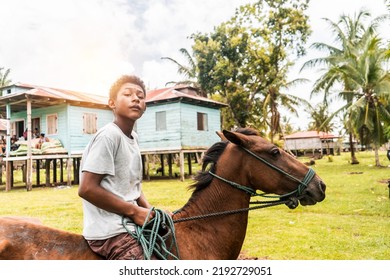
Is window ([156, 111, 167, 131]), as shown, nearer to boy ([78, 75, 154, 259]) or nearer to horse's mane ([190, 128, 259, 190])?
horse's mane ([190, 128, 259, 190])

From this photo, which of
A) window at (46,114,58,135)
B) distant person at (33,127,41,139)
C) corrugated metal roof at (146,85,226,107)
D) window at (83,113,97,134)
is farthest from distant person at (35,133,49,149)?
corrugated metal roof at (146,85,226,107)

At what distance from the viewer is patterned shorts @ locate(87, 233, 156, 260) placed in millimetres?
1729

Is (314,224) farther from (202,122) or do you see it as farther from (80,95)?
(80,95)

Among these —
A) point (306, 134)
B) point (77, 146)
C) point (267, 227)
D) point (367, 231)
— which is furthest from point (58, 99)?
point (306, 134)

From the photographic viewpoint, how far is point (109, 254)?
69.9 inches

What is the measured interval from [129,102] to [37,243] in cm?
90

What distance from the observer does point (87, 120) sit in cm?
1417

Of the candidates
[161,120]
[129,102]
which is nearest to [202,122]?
[161,120]

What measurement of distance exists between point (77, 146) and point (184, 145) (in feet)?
14.7

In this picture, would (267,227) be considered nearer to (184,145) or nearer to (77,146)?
(184,145)

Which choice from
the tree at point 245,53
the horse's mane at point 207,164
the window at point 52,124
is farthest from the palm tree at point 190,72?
the horse's mane at point 207,164

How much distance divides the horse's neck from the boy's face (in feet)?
2.09

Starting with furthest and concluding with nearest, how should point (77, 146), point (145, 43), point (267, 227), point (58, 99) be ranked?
point (77, 146)
point (58, 99)
point (267, 227)
point (145, 43)

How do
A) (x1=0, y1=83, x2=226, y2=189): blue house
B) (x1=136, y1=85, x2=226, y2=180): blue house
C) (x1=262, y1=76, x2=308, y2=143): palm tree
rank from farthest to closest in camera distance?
(x1=262, y1=76, x2=308, y2=143): palm tree → (x1=136, y1=85, x2=226, y2=180): blue house → (x1=0, y1=83, x2=226, y2=189): blue house
